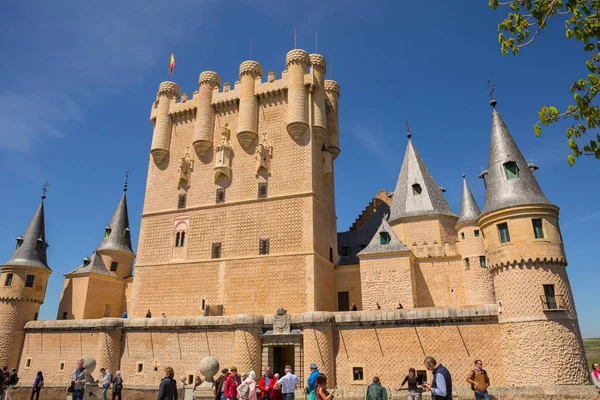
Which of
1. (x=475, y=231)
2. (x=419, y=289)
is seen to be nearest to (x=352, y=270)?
(x=419, y=289)

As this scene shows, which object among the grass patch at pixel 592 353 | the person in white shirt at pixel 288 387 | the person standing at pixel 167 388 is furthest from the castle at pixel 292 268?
the grass patch at pixel 592 353

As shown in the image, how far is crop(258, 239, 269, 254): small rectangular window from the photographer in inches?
963

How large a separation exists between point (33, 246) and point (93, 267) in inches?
160

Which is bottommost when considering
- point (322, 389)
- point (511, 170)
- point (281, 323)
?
point (322, 389)

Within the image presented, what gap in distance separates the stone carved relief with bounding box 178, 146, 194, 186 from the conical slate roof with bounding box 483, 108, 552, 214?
735 inches

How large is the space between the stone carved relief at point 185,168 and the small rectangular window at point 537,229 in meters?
20.6

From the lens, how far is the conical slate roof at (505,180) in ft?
54.7

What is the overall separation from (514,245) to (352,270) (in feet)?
37.7

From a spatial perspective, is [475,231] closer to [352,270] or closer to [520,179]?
[520,179]

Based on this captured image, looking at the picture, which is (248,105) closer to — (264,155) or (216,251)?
(264,155)

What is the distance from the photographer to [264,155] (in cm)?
2625

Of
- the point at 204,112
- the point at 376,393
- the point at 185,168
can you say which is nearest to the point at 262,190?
the point at 185,168

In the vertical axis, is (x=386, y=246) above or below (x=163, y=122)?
below

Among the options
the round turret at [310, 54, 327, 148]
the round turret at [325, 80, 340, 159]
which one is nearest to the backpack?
the round turret at [310, 54, 327, 148]
